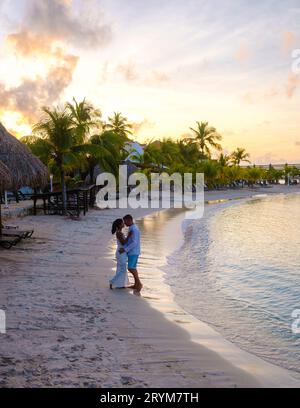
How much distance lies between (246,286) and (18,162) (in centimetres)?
901

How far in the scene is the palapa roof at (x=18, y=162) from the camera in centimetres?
1424

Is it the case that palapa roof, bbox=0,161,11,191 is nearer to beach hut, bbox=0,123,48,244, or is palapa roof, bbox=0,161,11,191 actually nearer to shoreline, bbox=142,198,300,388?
beach hut, bbox=0,123,48,244

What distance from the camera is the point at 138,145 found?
54688mm

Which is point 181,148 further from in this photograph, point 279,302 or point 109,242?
point 279,302

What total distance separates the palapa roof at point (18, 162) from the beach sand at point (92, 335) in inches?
170

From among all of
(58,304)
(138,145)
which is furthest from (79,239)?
(138,145)

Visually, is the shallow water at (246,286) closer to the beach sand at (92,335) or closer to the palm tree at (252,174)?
the beach sand at (92,335)

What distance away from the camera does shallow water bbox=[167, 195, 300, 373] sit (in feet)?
21.8

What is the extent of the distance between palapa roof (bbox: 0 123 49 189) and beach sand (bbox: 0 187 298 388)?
4.33m

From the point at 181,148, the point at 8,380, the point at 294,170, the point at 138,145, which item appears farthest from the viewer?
the point at 294,170

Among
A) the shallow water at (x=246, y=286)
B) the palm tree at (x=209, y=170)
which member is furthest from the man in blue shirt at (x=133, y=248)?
the palm tree at (x=209, y=170)

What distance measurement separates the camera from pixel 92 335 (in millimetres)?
5699

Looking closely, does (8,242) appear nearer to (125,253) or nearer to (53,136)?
(125,253)
